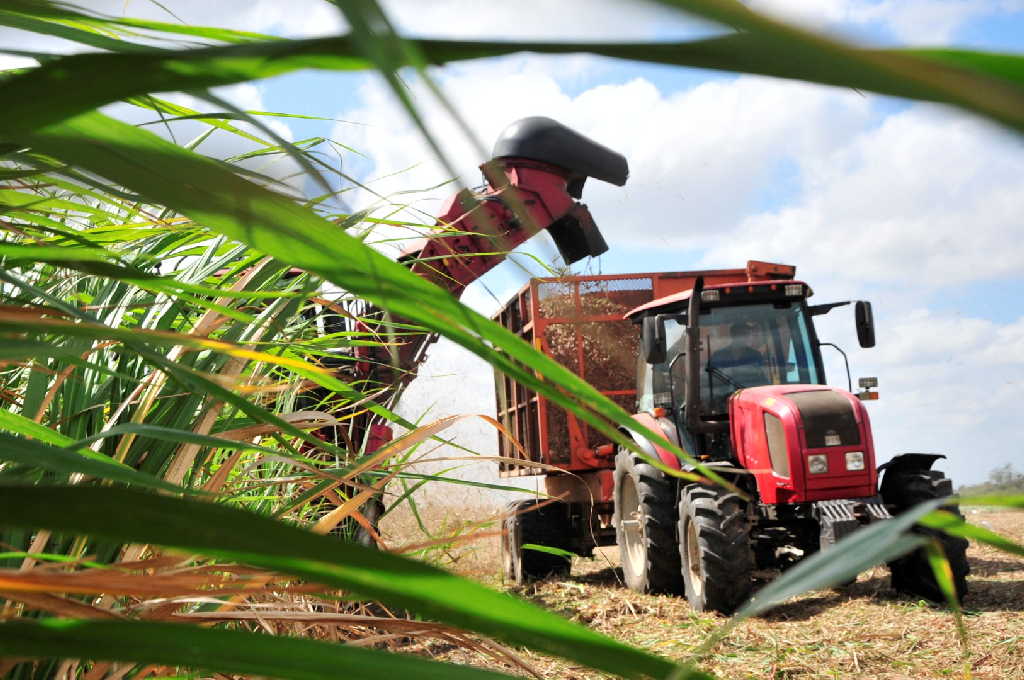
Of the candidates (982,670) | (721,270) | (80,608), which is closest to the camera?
(80,608)

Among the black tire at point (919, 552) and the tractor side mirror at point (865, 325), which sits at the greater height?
the tractor side mirror at point (865, 325)

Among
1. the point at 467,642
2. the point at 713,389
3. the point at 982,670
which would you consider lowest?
the point at 982,670

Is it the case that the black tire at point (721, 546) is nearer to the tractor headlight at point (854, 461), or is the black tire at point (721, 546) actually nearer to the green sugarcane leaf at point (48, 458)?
the tractor headlight at point (854, 461)

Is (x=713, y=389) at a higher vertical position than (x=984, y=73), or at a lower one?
higher

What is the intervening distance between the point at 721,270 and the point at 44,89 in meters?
8.46

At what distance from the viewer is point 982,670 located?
15.0 feet

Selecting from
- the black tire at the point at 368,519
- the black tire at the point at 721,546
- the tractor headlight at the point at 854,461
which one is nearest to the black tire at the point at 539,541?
the black tire at the point at 721,546

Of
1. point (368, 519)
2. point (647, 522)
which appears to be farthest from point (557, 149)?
point (368, 519)

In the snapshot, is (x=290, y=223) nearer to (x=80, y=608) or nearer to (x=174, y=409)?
(x=80, y=608)

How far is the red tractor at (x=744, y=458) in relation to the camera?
5852 mm

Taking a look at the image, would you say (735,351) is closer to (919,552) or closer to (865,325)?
(865,325)

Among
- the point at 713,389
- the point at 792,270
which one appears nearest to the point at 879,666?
the point at 713,389

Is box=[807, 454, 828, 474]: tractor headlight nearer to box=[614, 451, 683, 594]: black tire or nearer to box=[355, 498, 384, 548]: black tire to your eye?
box=[614, 451, 683, 594]: black tire

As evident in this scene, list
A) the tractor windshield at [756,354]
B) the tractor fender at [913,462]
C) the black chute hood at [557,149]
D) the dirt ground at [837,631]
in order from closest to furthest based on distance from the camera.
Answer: the dirt ground at [837,631], the black chute hood at [557,149], the tractor fender at [913,462], the tractor windshield at [756,354]
